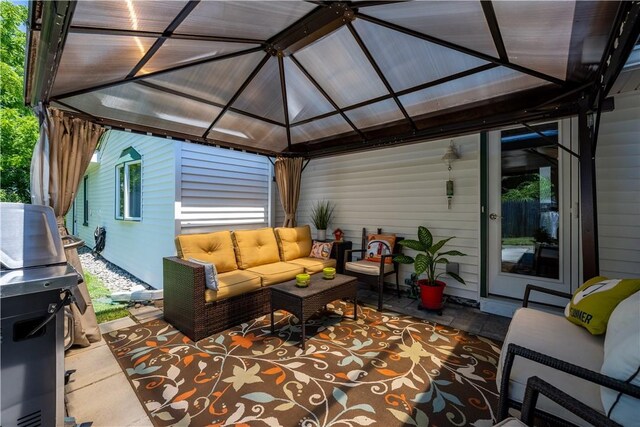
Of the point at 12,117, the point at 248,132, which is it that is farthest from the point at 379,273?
the point at 12,117

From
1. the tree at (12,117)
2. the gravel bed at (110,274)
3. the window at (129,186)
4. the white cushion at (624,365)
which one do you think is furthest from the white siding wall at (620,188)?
the tree at (12,117)

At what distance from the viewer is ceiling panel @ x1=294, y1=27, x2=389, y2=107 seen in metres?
2.54

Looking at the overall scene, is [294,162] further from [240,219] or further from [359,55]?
[359,55]

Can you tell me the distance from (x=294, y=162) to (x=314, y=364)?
3.82 m

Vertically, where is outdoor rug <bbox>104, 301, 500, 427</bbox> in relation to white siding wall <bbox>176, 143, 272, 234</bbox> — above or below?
below

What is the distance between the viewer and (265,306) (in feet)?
11.1

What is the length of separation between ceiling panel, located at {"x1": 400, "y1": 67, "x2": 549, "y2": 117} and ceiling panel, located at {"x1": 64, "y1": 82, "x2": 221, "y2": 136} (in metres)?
2.59

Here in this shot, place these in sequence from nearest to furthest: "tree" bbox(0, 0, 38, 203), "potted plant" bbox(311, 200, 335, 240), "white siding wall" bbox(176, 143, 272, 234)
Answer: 1. "white siding wall" bbox(176, 143, 272, 234)
2. "potted plant" bbox(311, 200, 335, 240)
3. "tree" bbox(0, 0, 38, 203)

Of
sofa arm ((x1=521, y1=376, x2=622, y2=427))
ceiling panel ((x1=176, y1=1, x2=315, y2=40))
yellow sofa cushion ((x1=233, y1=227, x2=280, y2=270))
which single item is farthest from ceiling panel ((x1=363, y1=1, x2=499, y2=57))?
yellow sofa cushion ((x1=233, y1=227, x2=280, y2=270))

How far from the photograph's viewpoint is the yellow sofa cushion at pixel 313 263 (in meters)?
3.92

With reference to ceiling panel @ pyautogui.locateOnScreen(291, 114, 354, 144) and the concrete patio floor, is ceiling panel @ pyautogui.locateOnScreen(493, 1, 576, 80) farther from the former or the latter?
the concrete patio floor

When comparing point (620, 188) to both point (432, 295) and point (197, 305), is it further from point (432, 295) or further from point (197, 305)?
point (197, 305)

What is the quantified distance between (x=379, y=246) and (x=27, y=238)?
3900 millimetres

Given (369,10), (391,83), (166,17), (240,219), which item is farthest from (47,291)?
(240,219)
